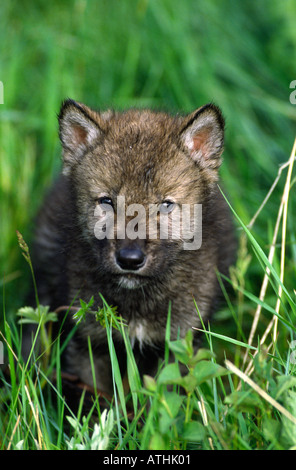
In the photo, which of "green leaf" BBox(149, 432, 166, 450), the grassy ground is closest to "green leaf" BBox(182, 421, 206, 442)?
"green leaf" BBox(149, 432, 166, 450)

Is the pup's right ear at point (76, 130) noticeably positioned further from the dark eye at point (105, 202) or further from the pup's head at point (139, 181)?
the dark eye at point (105, 202)

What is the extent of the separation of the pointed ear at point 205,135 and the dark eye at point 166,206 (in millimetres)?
348

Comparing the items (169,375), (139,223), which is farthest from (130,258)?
(169,375)

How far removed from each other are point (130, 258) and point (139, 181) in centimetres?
39

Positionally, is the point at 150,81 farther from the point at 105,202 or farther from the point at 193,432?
the point at 193,432

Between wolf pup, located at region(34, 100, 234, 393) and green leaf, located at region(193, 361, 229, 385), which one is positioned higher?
wolf pup, located at region(34, 100, 234, 393)

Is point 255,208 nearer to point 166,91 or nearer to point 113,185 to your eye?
point 166,91

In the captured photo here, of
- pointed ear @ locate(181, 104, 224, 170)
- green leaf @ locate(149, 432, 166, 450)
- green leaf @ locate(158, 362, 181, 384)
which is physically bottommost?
green leaf @ locate(149, 432, 166, 450)

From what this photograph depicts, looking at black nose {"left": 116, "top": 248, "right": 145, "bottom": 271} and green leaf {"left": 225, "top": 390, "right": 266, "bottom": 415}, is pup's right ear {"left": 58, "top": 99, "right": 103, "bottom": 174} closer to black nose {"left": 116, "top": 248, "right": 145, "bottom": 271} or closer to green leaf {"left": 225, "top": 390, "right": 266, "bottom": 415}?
black nose {"left": 116, "top": 248, "right": 145, "bottom": 271}

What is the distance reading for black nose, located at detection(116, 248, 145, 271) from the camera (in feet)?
9.46

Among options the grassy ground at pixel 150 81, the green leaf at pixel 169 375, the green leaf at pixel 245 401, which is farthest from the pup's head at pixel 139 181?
the grassy ground at pixel 150 81

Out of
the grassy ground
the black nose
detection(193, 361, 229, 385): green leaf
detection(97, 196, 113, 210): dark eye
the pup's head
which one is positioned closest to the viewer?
detection(193, 361, 229, 385): green leaf

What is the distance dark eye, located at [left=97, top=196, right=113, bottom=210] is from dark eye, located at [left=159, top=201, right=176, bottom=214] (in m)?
0.25

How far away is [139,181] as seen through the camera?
3.04 meters
